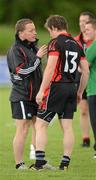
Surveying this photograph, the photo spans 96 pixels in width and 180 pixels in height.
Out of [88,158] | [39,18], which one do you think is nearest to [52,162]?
[88,158]

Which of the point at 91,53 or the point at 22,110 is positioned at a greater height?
the point at 91,53

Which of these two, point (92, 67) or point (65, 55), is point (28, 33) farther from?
point (92, 67)

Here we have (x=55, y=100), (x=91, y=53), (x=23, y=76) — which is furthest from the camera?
(x=91, y=53)

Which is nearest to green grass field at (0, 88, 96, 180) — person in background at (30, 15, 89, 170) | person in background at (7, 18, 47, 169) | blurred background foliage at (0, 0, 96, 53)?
person in background at (30, 15, 89, 170)

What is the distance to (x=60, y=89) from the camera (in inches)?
371

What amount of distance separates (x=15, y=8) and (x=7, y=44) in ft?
25.3

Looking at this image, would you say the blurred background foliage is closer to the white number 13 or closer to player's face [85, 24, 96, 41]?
player's face [85, 24, 96, 41]

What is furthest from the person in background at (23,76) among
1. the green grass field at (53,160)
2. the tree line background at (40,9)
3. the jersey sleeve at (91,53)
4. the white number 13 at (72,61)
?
the tree line background at (40,9)

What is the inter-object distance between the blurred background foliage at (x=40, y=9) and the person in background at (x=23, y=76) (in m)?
35.7

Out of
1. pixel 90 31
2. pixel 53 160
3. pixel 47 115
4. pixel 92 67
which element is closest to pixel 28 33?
pixel 47 115

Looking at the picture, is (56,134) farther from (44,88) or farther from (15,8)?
(15,8)

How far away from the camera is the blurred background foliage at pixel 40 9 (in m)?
46.0

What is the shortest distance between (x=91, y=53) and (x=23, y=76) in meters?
1.19

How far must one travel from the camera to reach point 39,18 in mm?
46250
